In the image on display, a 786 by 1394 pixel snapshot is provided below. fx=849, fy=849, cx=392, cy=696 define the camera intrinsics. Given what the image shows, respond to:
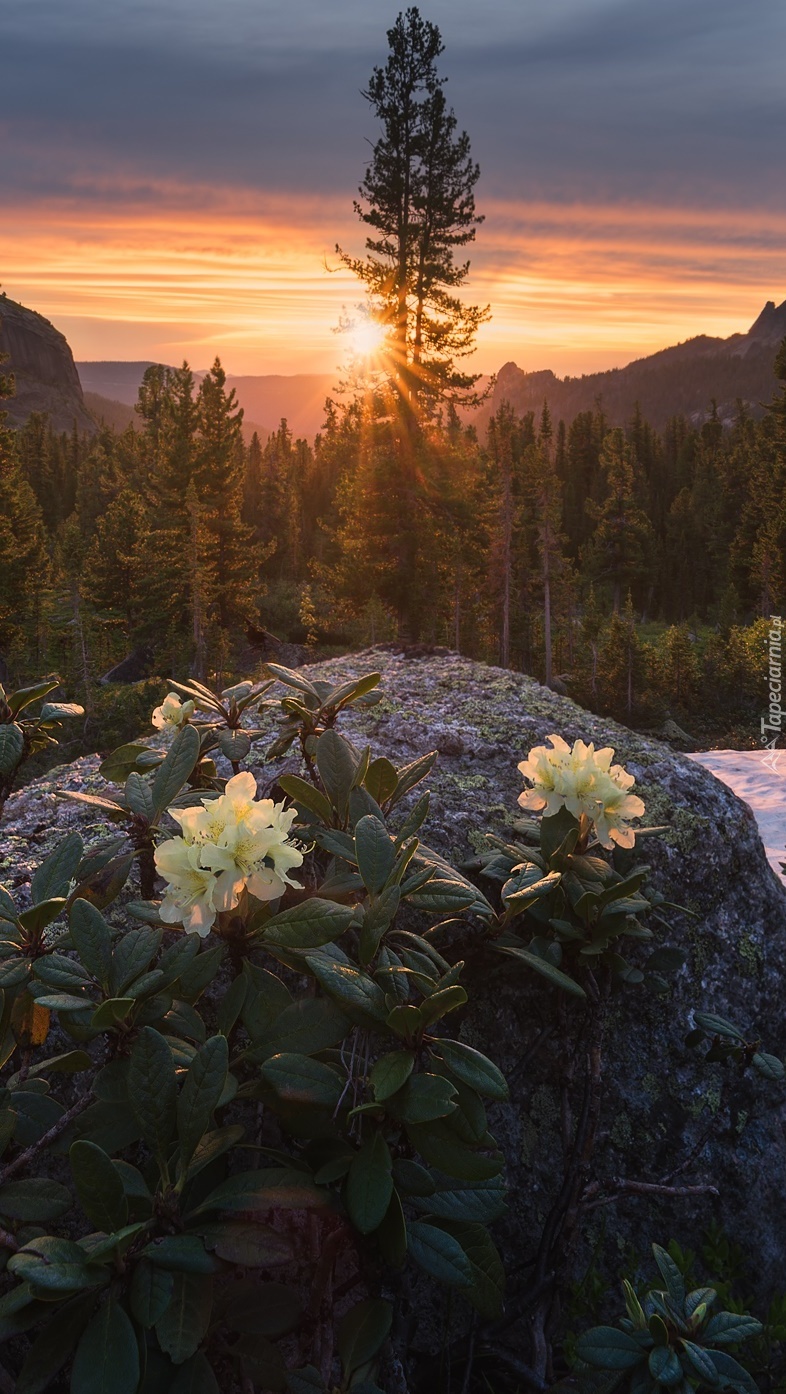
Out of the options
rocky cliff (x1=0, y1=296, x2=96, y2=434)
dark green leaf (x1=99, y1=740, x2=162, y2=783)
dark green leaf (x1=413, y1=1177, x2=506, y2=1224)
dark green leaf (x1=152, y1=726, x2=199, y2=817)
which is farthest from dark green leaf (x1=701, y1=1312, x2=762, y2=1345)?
rocky cliff (x1=0, y1=296, x2=96, y2=434)

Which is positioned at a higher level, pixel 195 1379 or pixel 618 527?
pixel 195 1379

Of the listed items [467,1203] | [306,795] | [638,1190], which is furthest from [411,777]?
[638,1190]

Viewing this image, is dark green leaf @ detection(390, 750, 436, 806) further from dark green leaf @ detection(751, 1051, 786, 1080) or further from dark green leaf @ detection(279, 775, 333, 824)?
dark green leaf @ detection(751, 1051, 786, 1080)

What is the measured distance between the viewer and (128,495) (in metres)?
43.5

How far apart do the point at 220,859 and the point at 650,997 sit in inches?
77.6

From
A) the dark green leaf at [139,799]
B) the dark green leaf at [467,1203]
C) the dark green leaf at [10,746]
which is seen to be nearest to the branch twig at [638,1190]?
the dark green leaf at [467,1203]

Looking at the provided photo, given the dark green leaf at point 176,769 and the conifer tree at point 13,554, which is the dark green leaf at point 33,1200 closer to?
the dark green leaf at point 176,769

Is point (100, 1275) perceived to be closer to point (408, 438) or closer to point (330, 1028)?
point (330, 1028)

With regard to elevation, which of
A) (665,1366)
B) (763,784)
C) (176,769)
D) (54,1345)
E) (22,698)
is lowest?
(763,784)

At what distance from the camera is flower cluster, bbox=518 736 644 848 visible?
2285mm

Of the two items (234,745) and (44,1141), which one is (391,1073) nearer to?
(44,1141)

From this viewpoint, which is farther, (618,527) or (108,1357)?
(618,527)

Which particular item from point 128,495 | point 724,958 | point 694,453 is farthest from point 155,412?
point 724,958

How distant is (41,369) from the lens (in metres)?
190
